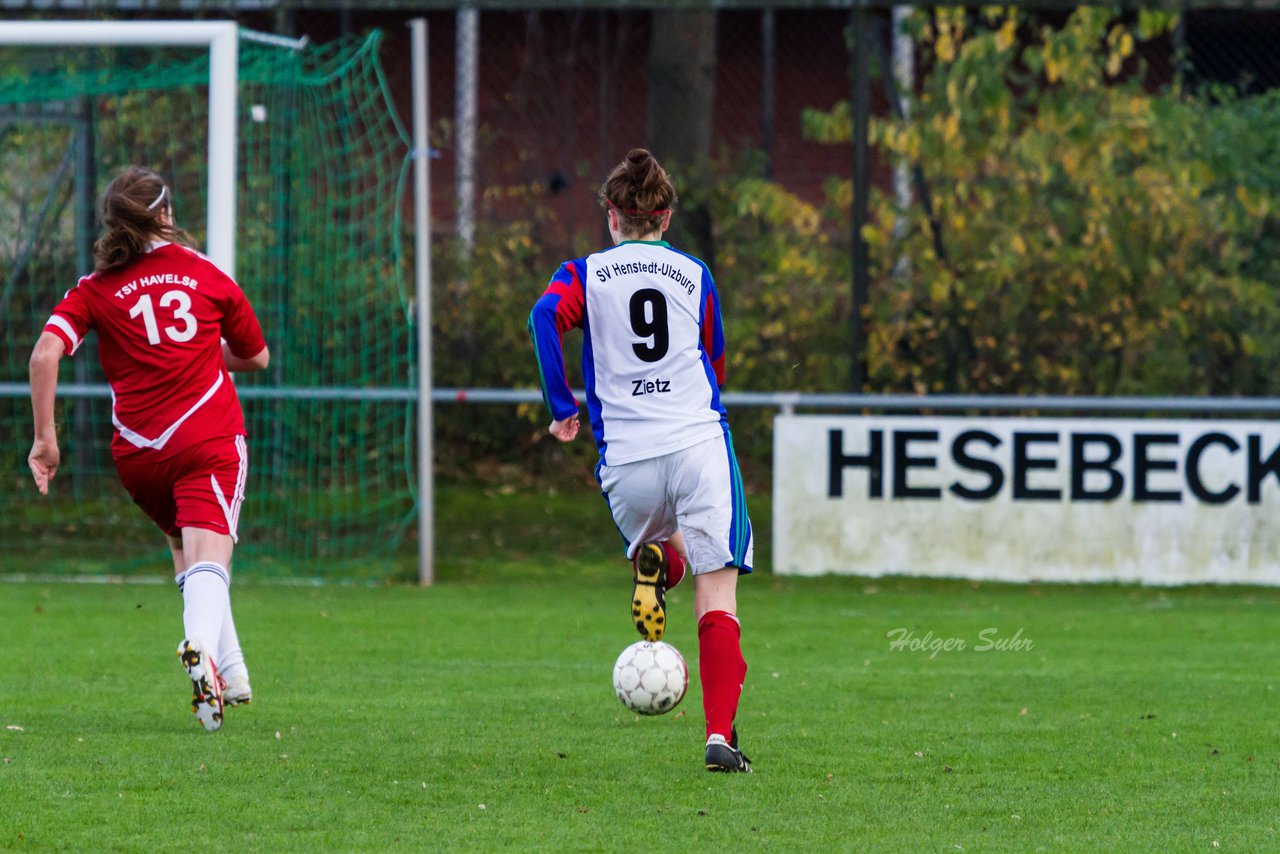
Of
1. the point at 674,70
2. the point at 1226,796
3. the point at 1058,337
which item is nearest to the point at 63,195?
the point at 674,70

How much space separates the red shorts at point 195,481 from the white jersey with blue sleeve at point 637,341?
126 cm

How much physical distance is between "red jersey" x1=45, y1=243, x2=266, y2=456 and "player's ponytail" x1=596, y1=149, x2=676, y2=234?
147 centimetres

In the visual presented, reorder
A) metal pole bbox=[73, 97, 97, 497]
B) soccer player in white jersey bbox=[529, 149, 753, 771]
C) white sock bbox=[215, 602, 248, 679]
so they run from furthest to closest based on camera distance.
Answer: metal pole bbox=[73, 97, 97, 497]
white sock bbox=[215, 602, 248, 679]
soccer player in white jersey bbox=[529, 149, 753, 771]

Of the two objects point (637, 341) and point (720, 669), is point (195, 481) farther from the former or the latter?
point (720, 669)

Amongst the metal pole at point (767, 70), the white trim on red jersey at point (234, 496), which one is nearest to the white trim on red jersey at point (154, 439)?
the white trim on red jersey at point (234, 496)

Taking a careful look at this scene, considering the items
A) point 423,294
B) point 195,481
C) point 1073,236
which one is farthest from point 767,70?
point 195,481

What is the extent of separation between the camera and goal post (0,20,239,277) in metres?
9.70

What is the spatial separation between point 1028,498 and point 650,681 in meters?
6.10

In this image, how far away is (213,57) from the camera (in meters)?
10.1

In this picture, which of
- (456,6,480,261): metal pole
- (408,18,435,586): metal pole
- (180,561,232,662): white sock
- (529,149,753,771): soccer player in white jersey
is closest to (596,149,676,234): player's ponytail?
(529,149,753,771): soccer player in white jersey

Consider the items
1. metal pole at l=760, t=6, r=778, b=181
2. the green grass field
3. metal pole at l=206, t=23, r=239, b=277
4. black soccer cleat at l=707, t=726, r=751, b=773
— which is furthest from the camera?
metal pole at l=760, t=6, r=778, b=181

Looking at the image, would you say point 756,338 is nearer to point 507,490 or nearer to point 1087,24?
point 507,490

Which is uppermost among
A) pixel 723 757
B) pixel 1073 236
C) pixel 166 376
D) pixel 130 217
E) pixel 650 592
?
pixel 1073 236

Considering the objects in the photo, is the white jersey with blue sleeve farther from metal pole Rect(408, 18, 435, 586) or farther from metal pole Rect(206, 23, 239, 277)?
metal pole Rect(408, 18, 435, 586)
